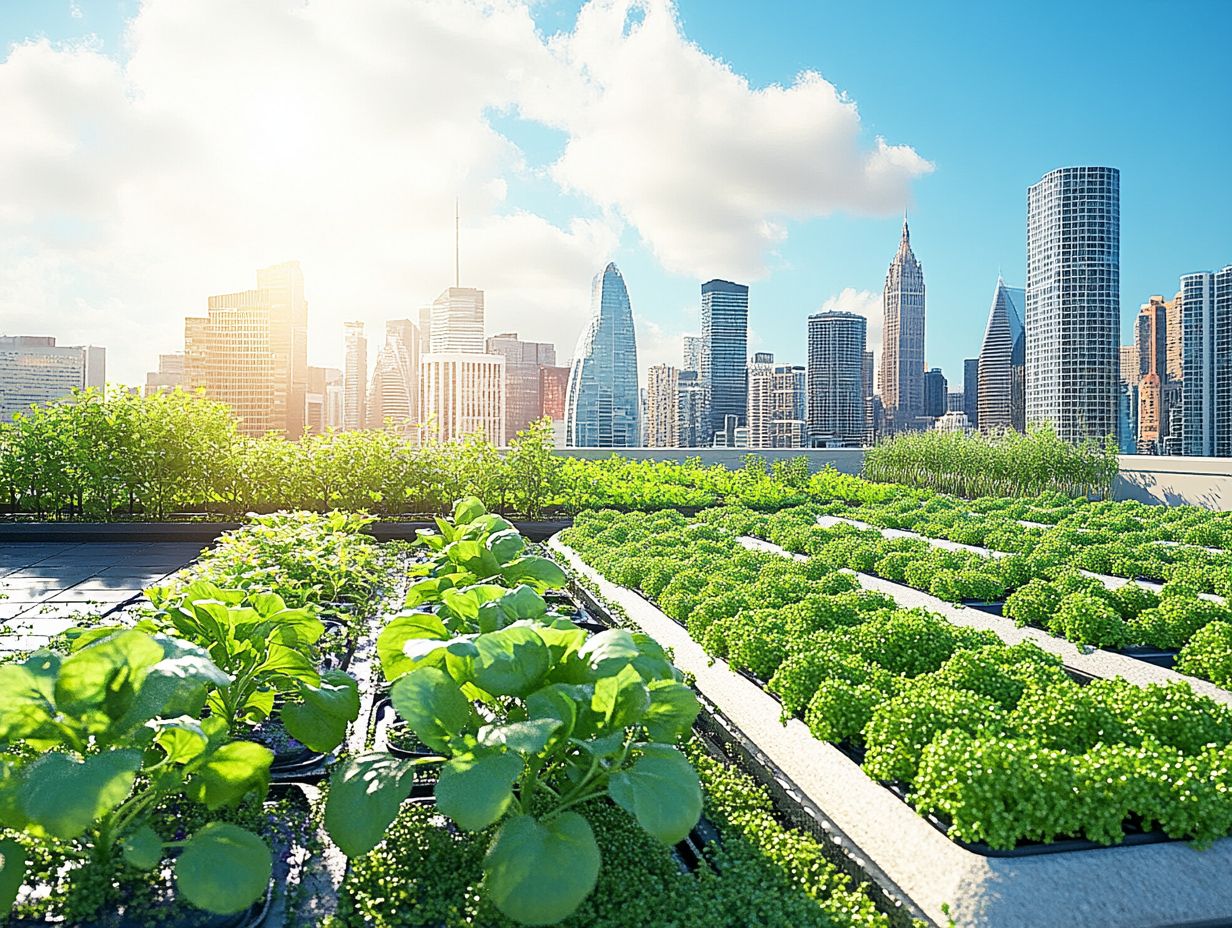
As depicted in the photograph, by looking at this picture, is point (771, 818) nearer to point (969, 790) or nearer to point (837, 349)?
point (969, 790)

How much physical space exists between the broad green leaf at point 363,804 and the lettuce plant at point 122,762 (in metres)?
0.15

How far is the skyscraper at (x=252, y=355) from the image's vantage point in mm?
42219

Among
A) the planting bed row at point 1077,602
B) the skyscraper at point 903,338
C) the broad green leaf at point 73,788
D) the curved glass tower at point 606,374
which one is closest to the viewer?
the broad green leaf at point 73,788

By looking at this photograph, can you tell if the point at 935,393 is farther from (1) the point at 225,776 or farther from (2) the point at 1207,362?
(1) the point at 225,776

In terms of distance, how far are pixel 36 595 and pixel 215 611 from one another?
3978 millimetres

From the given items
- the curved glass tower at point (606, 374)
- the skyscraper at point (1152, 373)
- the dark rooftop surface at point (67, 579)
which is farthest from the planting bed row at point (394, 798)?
the skyscraper at point (1152, 373)

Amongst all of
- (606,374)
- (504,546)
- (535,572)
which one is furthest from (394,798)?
(606,374)

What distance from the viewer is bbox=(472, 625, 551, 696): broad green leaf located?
1.96m

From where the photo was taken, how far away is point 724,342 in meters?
100

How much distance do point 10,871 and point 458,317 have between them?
8872 cm

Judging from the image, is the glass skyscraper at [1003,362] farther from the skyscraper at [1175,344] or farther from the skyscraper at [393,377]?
the skyscraper at [393,377]

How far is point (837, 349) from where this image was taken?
8712 cm

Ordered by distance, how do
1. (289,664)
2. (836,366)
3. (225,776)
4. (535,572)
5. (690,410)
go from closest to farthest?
(225,776) < (289,664) < (535,572) < (690,410) < (836,366)

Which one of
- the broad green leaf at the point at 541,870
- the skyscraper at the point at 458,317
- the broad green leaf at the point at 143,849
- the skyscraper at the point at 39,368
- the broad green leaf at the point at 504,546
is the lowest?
the broad green leaf at the point at 541,870
